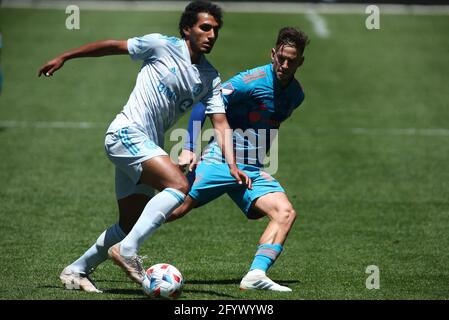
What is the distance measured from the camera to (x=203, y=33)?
27.8ft

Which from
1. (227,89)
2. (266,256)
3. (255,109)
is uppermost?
(227,89)

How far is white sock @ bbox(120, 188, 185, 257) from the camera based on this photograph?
26.1 feet

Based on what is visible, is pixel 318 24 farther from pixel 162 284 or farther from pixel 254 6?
pixel 162 284

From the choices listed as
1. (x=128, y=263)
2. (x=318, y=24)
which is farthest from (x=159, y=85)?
(x=318, y=24)

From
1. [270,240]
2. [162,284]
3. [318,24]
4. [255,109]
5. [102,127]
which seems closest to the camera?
[162,284]

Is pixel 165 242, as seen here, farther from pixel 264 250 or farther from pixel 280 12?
pixel 280 12

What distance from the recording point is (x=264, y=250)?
29.2 feet

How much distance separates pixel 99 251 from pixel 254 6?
28.5m

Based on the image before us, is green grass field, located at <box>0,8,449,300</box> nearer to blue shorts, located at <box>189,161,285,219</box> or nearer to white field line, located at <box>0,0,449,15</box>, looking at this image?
blue shorts, located at <box>189,161,285,219</box>

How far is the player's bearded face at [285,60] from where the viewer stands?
29.9 feet

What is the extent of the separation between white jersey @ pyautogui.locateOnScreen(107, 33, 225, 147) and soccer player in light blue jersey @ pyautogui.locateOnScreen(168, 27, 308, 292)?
778 mm

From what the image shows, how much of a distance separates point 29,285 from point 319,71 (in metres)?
18.1

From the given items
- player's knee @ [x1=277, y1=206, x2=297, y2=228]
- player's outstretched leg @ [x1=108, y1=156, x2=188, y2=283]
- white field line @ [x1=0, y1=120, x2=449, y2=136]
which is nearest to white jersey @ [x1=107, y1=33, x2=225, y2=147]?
player's outstretched leg @ [x1=108, y1=156, x2=188, y2=283]

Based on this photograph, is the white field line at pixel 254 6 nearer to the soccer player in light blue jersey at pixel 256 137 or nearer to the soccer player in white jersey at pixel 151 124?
the soccer player in light blue jersey at pixel 256 137
